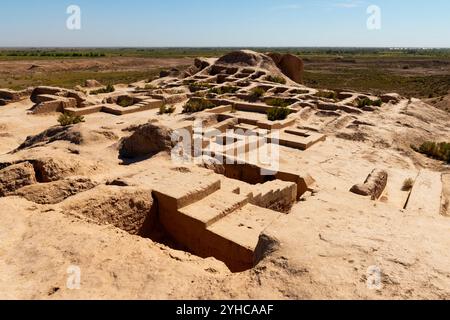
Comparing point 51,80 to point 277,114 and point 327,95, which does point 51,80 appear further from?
point 277,114

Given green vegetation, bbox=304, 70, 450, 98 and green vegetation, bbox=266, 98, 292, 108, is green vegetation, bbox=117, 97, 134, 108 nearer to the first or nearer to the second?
green vegetation, bbox=266, 98, 292, 108

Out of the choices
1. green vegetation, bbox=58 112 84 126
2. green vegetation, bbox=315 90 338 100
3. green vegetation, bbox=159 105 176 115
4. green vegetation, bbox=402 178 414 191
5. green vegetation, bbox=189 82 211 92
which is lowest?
green vegetation, bbox=402 178 414 191

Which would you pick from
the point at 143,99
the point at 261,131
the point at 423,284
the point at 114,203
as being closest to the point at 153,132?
the point at 114,203

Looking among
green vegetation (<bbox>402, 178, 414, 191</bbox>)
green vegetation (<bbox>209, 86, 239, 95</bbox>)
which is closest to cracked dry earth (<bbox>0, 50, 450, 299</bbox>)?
green vegetation (<bbox>402, 178, 414, 191</bbox>)

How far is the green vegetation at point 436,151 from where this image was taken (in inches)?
466

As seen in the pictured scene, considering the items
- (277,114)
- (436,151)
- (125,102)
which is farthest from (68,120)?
(436,151)

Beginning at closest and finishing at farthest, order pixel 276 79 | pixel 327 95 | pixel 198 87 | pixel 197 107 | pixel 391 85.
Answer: pixel 197 107
pixel 327 95
pixel 198 87
pixel 276 79
pixel 391 85

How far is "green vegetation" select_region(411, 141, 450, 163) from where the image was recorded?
38.9 feet

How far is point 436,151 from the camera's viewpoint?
12133mm

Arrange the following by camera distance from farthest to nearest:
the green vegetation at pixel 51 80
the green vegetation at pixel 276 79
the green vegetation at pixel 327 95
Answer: the green vegetation at pixel 51 80 → the green vegetation at pixel 276 79 → the green vegetation at pixel 327 95

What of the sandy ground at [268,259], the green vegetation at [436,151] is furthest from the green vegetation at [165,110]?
the sandy ground at [268,259]

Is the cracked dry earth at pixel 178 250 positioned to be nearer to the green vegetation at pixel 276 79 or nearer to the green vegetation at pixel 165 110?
the green vegetation at pixel 165 110

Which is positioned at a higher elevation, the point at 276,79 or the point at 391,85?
the point at 391,85

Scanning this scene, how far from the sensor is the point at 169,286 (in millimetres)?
3373
